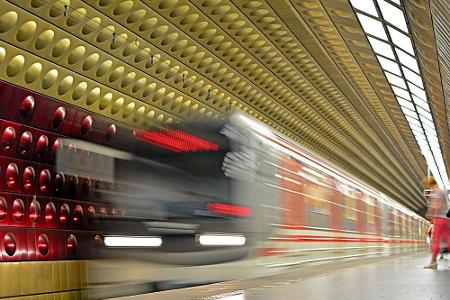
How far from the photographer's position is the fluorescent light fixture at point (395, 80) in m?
27.8

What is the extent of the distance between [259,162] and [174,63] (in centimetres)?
938

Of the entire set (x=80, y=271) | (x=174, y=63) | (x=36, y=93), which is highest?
(x=174, y=63)

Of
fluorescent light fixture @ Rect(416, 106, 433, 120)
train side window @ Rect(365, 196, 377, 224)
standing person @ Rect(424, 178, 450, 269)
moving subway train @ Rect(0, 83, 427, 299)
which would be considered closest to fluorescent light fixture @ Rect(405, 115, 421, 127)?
fluorescent light fixture @ Rect(416, 106, 433, 120)

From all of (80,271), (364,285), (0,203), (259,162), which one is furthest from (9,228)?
(364,285)

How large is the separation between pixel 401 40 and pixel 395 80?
25.2ft

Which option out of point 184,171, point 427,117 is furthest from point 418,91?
point 184,171

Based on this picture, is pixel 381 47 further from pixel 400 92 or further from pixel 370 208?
pixel 400 92

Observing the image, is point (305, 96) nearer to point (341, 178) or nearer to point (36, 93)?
point (341, 178)

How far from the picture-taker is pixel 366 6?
1861 centimetres

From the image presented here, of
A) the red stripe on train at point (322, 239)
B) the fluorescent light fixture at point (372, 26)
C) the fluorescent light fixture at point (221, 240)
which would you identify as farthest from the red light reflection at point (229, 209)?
the fluorescent light fixture at point (372, 26)

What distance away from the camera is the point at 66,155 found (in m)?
9.20

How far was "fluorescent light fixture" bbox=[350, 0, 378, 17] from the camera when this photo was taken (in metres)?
18.1

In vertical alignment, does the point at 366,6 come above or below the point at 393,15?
above

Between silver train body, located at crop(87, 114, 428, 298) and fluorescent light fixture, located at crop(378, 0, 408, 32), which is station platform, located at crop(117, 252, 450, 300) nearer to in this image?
silver train body, located at crop(87, 114, 428, 298)
